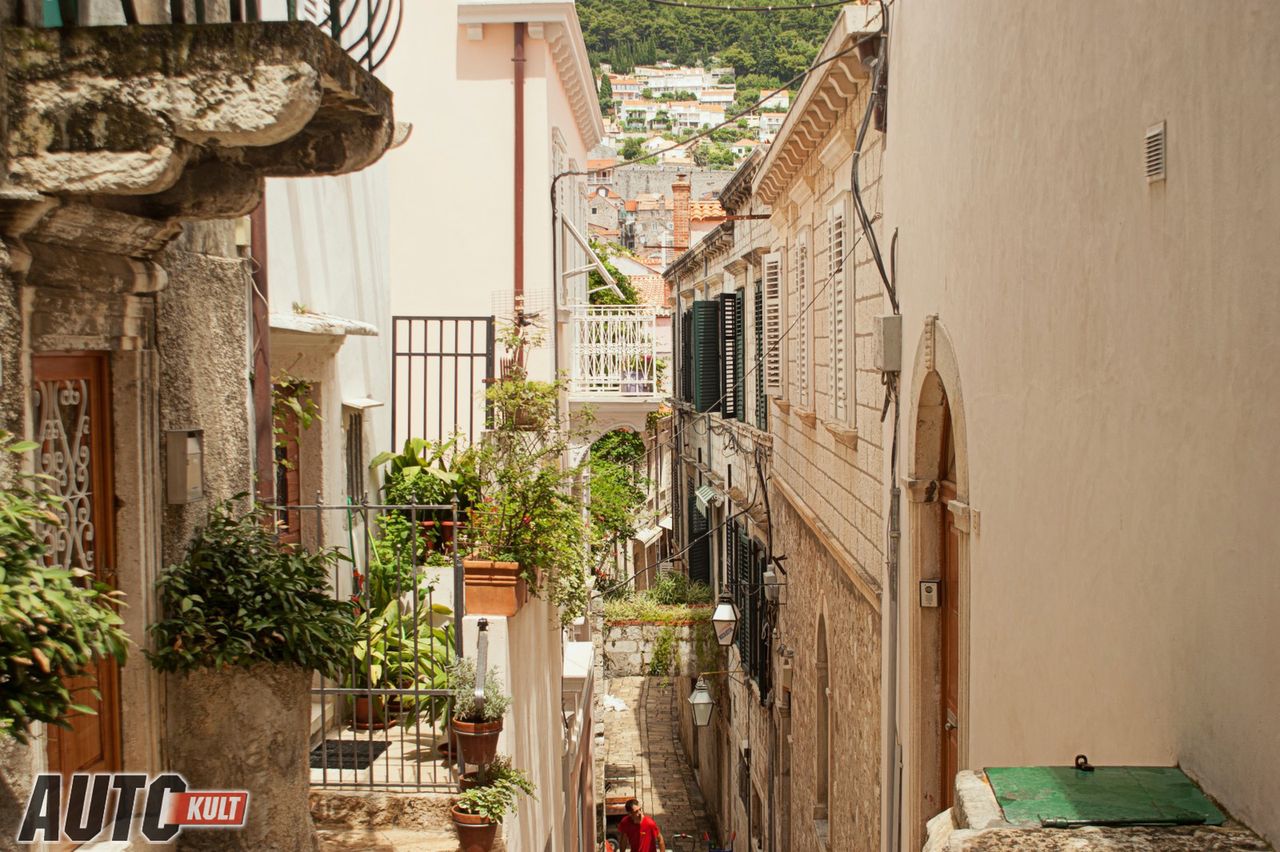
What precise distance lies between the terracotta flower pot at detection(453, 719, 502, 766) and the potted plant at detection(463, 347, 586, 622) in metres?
1.12

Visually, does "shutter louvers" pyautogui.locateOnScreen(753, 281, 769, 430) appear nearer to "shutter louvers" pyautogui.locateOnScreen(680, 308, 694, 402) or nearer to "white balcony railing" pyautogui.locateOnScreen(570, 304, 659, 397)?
"white balcony railing" pyautogui.locateOnScreen(570, 304, 659, 397)

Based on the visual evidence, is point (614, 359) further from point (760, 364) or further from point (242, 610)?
point (242, 610)

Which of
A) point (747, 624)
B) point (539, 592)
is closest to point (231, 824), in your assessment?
point (539, 592)

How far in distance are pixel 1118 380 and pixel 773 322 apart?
40.3 ft

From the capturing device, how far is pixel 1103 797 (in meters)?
3.38

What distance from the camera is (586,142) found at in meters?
21.4

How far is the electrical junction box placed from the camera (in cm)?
831

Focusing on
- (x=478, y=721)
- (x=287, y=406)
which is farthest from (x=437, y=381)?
(x=478, y=721)

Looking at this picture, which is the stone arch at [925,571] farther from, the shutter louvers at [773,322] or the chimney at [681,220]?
the chimney at [681,220]

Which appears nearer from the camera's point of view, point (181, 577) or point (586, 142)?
point (181, 577)

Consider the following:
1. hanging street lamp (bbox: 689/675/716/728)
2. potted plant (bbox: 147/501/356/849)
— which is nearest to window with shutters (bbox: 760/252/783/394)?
hanging street lamp (bbox: 689/675/716/728)

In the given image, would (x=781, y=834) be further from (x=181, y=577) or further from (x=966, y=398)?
(x=181, y=577)

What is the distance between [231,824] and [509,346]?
7.40m

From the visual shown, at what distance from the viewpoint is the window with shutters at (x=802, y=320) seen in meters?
13.6
